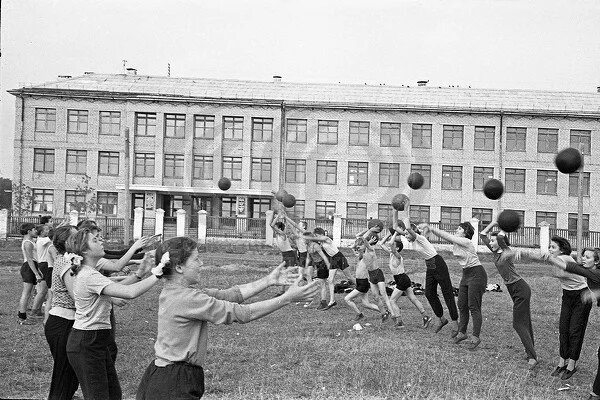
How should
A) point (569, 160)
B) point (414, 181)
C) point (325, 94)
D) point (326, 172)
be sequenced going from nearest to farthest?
1. point (569, 160)
2. point (414, 181)
3. point (326, 172)
4. point (325, 94)

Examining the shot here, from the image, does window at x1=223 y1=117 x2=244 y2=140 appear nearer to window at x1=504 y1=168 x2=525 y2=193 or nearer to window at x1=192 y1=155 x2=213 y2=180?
window at x1=192 y1=155 x2=213 y2=180

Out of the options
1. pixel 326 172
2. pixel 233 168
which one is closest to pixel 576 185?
pixel 326 172

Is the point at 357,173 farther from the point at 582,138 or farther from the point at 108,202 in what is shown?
the point at 108,202

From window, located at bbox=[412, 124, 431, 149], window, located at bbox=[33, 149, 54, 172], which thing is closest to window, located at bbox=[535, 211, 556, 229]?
window, located at bbox=[412, 124, 431, 149]

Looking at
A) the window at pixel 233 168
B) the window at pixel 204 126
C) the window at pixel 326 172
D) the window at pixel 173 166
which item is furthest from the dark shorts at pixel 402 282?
the window at pixel 173 166

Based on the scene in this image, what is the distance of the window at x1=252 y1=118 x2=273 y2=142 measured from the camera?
49438mm

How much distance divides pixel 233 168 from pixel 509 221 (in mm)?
41369

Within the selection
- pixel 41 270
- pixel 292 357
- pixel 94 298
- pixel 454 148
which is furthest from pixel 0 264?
pixel 454 148

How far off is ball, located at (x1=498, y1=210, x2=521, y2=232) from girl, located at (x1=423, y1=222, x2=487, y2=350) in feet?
7.14

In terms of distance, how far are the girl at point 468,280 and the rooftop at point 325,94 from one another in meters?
37.8

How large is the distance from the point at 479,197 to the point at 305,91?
15.1 metres

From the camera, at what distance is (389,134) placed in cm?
4922

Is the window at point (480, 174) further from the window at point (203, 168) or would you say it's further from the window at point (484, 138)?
the window at point (203, 168)

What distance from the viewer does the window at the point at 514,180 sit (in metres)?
48.6
